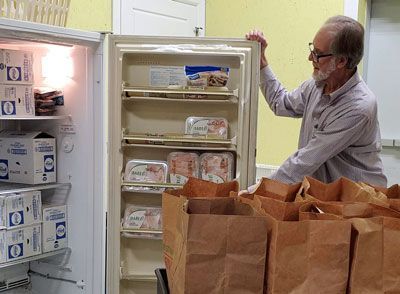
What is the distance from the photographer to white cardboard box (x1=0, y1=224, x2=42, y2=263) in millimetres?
2244

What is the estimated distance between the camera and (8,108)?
86.7 inches

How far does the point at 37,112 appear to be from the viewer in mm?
2355

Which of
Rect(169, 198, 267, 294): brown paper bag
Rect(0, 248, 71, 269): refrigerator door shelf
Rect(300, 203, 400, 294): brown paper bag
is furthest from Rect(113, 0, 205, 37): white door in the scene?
Rect(300, 203, 400, 294): brown paper bag

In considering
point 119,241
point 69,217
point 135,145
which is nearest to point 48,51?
point 135,145

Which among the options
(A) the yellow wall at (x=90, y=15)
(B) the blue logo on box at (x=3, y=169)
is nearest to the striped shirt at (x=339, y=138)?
(B) the blue logo on box at (x=3, y=169)

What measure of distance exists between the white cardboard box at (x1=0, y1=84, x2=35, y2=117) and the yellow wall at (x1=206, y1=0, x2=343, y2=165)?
2003 mm

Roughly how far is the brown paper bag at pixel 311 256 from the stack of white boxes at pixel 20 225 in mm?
1480

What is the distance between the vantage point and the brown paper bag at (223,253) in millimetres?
1155

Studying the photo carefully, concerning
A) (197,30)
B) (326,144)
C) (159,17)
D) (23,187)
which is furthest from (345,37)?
(197,30)

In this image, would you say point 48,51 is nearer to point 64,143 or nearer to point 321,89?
point 64,143

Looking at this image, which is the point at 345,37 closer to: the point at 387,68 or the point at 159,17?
the point at 387,68

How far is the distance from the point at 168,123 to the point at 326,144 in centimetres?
74

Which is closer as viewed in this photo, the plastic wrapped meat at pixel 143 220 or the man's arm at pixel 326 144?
the man's arm at pixel 326 144

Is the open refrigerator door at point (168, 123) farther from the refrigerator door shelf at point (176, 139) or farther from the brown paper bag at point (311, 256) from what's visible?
the brown paper bag at point (311, 256)
